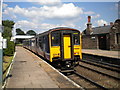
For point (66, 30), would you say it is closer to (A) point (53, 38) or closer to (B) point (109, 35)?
(A) point (53, 38)

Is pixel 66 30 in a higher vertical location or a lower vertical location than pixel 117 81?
higher

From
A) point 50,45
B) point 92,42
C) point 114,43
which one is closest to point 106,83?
point 50,45

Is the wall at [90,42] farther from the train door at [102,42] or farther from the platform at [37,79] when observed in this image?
the platform at [37,79]

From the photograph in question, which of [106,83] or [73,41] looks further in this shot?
[73,41]

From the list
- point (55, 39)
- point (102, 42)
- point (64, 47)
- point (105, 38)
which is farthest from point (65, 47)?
point (102, 42)

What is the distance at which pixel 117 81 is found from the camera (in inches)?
320

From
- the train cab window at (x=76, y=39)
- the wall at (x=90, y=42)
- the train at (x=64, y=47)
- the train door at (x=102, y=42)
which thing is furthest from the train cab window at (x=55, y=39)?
the wall at (x=90, y=42)

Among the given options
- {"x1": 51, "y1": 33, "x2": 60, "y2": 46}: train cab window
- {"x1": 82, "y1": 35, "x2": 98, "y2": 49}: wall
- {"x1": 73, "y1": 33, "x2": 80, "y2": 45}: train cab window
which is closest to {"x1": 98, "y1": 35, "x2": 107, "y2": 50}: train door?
{"x1": 82, "y1": 35, "x2": 98, "y2": 49}: wall

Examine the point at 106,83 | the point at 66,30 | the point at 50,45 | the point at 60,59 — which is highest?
the point at 66,30

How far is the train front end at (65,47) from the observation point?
10.5 meters

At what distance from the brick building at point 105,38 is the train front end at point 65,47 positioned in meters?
14.0

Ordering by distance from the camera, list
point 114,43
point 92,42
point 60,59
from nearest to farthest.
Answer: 1. point 60,59
2. point 114,43
3. point 92,42

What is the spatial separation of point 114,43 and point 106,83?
16.9 metres

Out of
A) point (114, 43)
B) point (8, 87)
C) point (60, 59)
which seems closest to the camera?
point (8, 87)
